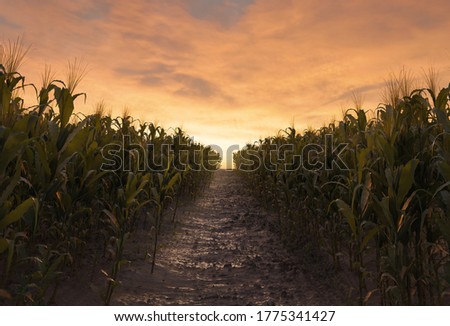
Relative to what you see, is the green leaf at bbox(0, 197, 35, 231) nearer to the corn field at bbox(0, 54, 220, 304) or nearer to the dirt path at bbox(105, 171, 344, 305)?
the corn field at bbox(0, 54, 220, 304)

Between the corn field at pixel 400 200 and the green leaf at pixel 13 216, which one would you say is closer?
the green leaf at pixel 13 216

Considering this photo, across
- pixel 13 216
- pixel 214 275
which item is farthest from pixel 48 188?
pixel 214 275

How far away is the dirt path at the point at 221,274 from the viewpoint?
4.18 meters

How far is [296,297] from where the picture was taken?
426 centimetres

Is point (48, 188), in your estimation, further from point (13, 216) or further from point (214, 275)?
point (214, 275)

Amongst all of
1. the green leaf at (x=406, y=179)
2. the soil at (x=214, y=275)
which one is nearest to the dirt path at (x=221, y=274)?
the soil at (x=214, y=275)

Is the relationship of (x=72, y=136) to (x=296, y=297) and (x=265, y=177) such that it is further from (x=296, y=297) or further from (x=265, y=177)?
(x=265, y=177)

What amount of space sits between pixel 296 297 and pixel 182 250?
2.63 meters

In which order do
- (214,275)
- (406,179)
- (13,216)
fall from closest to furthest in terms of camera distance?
(13,216)
(406,179)
(214,275)

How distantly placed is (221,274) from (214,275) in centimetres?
11

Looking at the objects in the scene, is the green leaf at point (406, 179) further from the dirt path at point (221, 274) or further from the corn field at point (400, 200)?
the dirt path at point (221, 274)

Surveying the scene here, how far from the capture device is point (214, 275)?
505cm

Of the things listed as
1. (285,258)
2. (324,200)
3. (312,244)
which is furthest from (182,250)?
(324,200)

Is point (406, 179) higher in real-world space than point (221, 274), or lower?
higher
